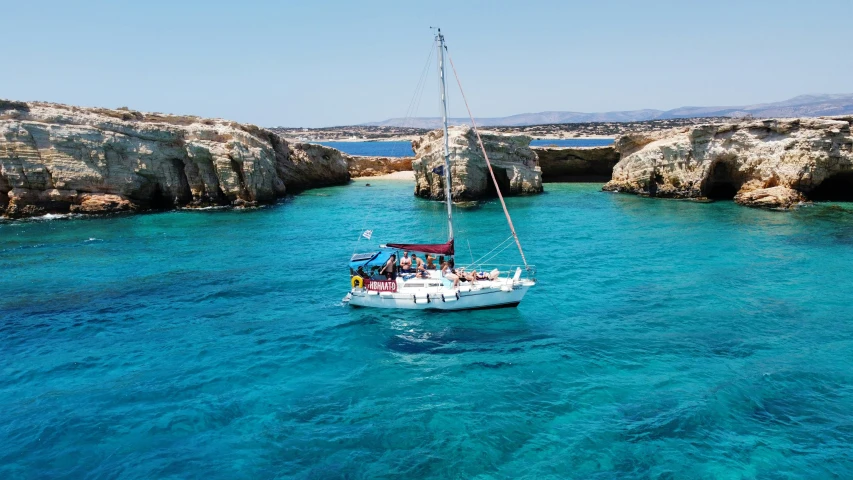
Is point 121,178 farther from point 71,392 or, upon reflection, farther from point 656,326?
point 656,326

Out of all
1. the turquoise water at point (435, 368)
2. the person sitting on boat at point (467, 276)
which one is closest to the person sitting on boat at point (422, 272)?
the person sitting on boat at point (467, 276)

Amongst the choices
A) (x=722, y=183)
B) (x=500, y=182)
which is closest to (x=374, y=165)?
(x=500, y=182)

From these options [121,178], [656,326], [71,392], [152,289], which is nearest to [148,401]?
[71,392]

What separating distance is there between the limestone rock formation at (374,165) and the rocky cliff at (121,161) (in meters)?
23.5

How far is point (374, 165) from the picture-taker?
79562 mm

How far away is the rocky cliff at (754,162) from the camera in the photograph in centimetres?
4159

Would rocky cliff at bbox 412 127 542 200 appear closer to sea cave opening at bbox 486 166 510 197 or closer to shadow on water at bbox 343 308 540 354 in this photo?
sea cave opening at bbox 486 166 510 197

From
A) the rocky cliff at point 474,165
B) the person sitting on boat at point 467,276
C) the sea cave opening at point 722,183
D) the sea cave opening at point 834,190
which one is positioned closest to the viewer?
the person sitting on boat at point 467,276

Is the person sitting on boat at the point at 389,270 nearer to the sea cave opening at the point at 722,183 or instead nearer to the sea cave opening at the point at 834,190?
the sea cave opening at the point at 722,183

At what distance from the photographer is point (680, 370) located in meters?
17.4

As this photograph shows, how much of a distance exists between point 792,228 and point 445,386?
102ft

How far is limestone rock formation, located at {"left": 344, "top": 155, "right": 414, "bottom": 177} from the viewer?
78619 mm

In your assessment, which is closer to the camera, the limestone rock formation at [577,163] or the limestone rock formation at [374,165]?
the limestone rock formation at [577,163]

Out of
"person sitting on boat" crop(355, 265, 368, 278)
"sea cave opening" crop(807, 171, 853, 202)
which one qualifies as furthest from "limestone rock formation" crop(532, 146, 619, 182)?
"person sitting on boat" crop(355, 265, 368, 278)
